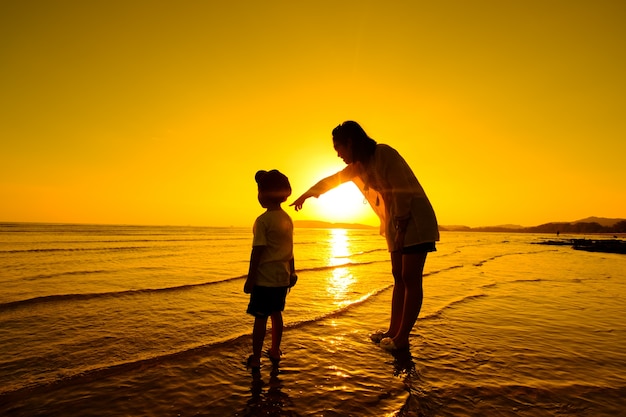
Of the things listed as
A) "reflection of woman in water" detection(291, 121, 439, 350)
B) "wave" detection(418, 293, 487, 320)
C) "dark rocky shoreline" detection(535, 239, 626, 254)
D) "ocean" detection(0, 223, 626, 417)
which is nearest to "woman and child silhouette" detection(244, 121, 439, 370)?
"reflection of woman in water" detection(291, 121, 439, 350)

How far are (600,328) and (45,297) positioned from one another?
1064cm

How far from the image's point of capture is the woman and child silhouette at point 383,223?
146 inches

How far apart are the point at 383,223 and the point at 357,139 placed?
1.30 m

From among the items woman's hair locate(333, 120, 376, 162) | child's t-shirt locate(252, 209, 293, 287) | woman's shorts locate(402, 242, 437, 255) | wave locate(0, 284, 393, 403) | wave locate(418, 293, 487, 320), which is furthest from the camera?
wave locate(418, 293, 487, 320)

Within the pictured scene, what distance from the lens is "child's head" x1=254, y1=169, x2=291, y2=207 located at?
12.6 ft

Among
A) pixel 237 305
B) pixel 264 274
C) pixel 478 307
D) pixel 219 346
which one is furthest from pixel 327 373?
pixel 478 307

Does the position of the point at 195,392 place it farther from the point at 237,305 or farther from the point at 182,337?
the point at 237,305

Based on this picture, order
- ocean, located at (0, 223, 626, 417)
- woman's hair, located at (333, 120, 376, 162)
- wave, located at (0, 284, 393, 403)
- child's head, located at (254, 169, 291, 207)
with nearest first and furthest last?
ocean, located at (0, 223, 626, 417)
wave, located at (0, 284, 393, 403)
child's head, located at (254, 169, 291, 207)
woman's hair, located at (333, 120, 376, 162)

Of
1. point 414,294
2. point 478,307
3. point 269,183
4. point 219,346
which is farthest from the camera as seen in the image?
point 478,307

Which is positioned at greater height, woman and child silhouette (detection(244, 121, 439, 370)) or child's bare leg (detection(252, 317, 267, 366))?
woman and child silhouette (detection(244, 121, 439, 370))

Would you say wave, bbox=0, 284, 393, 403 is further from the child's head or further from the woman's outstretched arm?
the woman's outstretched arm

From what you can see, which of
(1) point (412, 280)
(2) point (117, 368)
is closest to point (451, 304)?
(1) point (412, 280)

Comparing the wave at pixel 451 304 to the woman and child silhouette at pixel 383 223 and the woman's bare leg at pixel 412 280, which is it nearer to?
the woman and child silhouette at pixel 383 223

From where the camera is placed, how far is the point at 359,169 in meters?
4.49
